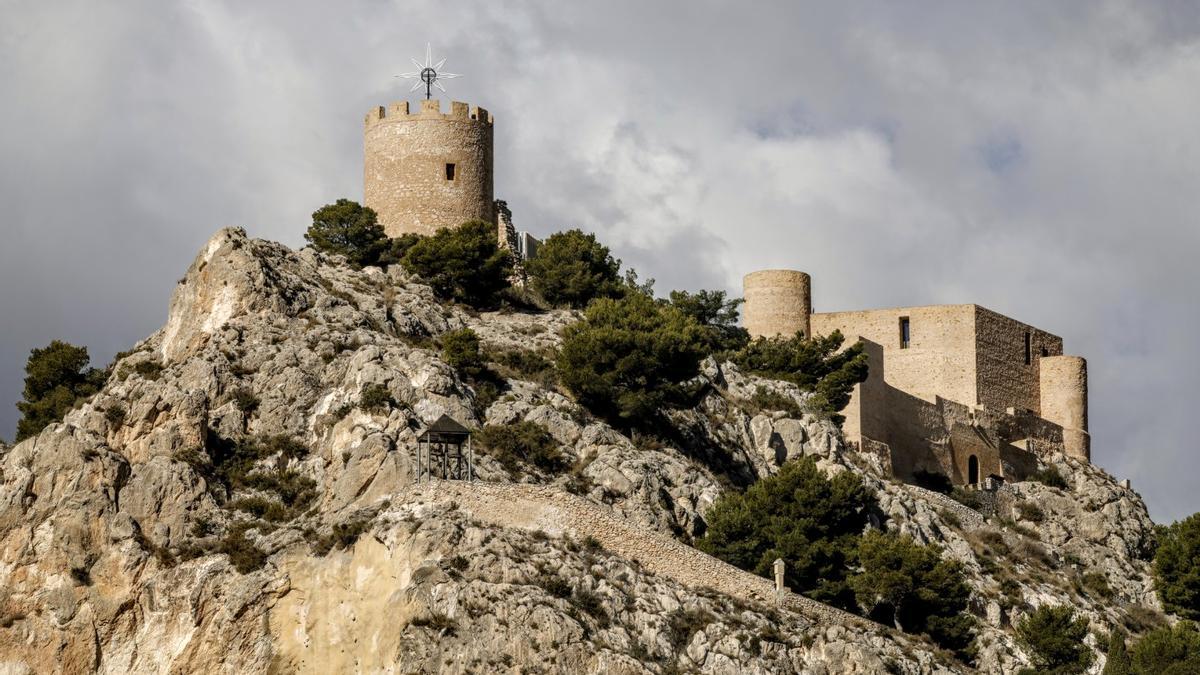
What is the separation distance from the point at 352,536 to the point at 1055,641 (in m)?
17.5

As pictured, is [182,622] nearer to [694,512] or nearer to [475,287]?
[694,512]

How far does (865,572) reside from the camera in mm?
53188

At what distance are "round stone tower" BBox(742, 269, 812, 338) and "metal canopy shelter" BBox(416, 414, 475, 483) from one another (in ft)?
72.5

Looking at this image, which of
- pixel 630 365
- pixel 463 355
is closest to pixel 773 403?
pixel 630 365

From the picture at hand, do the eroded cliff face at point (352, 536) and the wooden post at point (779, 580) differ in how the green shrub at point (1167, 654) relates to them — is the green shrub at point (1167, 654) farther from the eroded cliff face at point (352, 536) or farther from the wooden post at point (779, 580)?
the wooden post at point (779, 580)

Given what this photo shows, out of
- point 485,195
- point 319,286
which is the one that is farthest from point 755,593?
point 485,195

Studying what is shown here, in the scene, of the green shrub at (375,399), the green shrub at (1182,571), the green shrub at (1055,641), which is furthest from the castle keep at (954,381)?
the green shrub at (375,399)

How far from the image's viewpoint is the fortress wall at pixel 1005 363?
7362cm

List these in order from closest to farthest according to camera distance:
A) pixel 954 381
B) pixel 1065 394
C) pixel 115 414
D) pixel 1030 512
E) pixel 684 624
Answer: pixel 684 624
pixel 115 414
pixel 1030 512
pixel 954 381
pixel 1065 394

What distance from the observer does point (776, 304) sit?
72000 mm

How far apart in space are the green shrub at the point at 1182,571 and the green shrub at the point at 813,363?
34.0 ft

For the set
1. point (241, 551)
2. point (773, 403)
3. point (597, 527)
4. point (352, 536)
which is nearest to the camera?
point (352, 536)

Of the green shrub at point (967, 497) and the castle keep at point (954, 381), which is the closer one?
the green shrub at point (967, 497)

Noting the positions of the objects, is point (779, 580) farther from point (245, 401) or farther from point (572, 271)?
point (572, 271)
